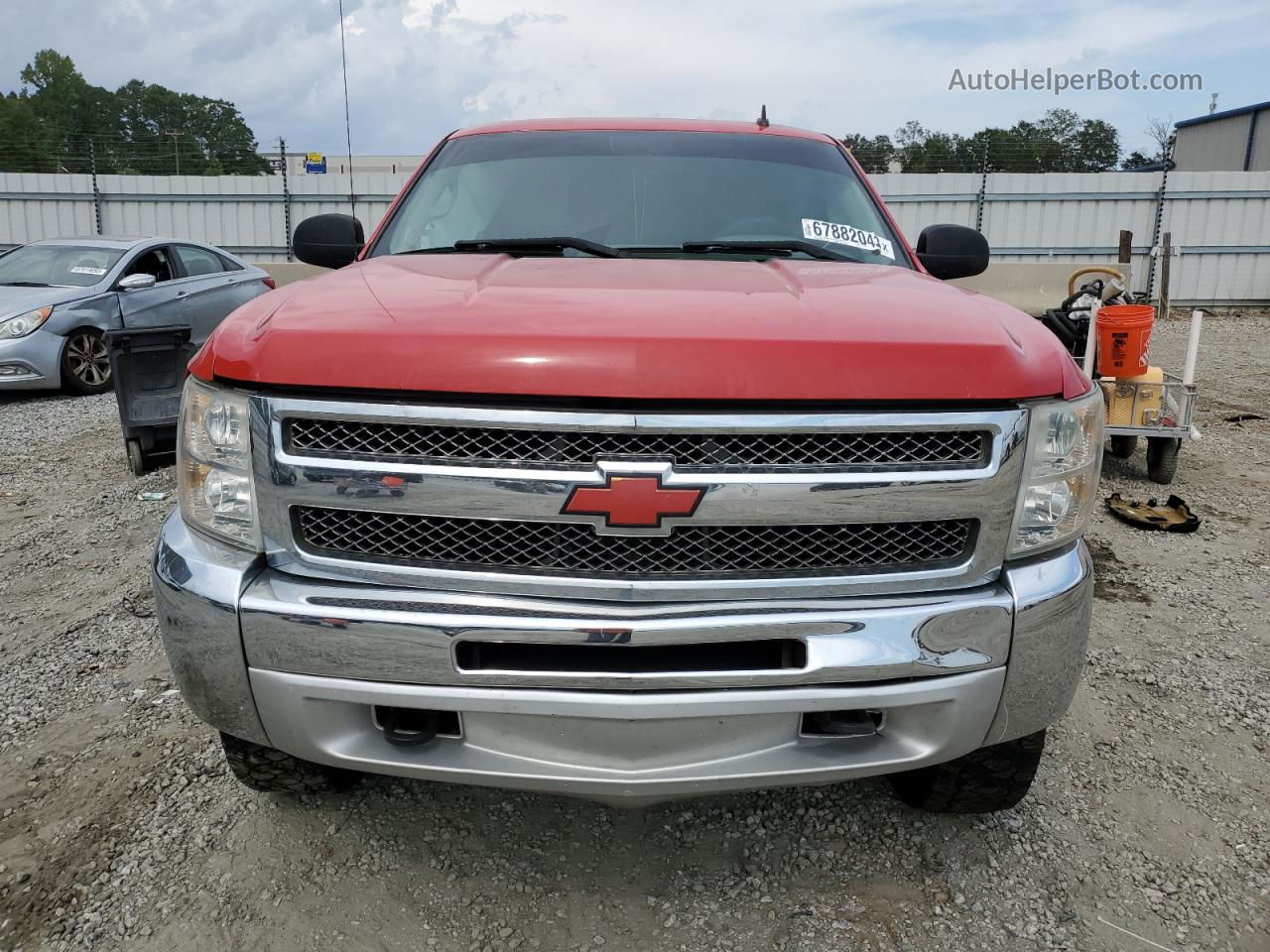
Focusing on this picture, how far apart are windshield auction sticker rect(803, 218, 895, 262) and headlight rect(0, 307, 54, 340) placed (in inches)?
309

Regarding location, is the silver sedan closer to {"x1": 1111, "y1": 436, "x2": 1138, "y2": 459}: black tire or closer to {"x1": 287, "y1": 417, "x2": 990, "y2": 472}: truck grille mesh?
{"x1": 287, "y1": 417, "x2": 990, "y2": 472}: truck grille mesh

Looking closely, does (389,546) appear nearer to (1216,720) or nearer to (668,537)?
(668,537)

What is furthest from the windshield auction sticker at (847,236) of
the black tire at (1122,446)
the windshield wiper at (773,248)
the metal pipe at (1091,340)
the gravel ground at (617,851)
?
the black tire at (1122,446)

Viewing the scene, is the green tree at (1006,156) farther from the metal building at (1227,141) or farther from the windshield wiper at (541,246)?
the windshield wiper at (541,246)

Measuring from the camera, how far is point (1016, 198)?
18.2m

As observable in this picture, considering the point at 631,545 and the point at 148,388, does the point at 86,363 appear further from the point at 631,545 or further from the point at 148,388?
the point at 631,545

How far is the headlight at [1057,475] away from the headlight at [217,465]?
59.3 inches

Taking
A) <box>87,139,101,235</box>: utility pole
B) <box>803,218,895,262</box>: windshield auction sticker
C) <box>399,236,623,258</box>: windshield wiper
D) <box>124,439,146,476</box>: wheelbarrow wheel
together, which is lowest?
<box>124,439,146,476</box>: wheelbarrow wheel

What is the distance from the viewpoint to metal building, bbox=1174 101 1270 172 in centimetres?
3152

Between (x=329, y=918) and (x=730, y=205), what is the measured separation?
90.8 inches

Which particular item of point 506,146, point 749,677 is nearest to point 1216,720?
point 749,677

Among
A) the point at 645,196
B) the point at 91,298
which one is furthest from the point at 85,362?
the point at 645,196

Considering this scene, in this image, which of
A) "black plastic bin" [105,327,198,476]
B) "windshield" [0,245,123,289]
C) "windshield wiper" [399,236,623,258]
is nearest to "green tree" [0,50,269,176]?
"windshield" [0,245,123,289]

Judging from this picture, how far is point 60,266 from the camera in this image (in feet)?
29.3
